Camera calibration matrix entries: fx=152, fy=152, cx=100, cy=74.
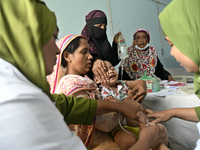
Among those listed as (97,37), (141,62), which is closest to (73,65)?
(97,37)

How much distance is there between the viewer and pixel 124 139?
3.43 feet

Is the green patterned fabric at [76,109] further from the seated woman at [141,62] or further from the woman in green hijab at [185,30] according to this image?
the seated woman at [141,62]

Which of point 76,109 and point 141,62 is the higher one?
point 141,62

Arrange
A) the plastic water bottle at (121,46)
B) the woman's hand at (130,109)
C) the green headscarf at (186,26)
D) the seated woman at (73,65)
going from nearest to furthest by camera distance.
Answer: the green headscarf at (186,26) → the woman's hand at (130,109) → the seated woman at (73,65) → the plastic water bottle at (121,46)

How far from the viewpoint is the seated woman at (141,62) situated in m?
2.76

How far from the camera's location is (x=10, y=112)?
38 cm

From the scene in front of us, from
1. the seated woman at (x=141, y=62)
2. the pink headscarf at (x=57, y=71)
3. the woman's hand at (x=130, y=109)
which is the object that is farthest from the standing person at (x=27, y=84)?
the seated woman at (x=141, y=62)

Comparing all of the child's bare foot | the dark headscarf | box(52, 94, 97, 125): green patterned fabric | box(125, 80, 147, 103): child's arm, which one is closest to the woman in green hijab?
the child's bare foot

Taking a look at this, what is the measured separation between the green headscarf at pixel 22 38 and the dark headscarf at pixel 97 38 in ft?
4.67

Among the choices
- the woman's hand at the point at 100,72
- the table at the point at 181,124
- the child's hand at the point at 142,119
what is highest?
the woman's hand at the point at 100,72

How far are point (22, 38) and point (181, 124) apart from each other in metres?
1.49

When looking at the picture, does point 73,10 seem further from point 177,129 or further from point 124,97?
point 177,129

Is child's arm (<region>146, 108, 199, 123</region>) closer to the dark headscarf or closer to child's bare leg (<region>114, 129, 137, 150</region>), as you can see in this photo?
child's bare leg (<region>114, 129, 137, 150</region>)

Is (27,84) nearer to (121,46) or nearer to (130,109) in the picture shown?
(130,109)
